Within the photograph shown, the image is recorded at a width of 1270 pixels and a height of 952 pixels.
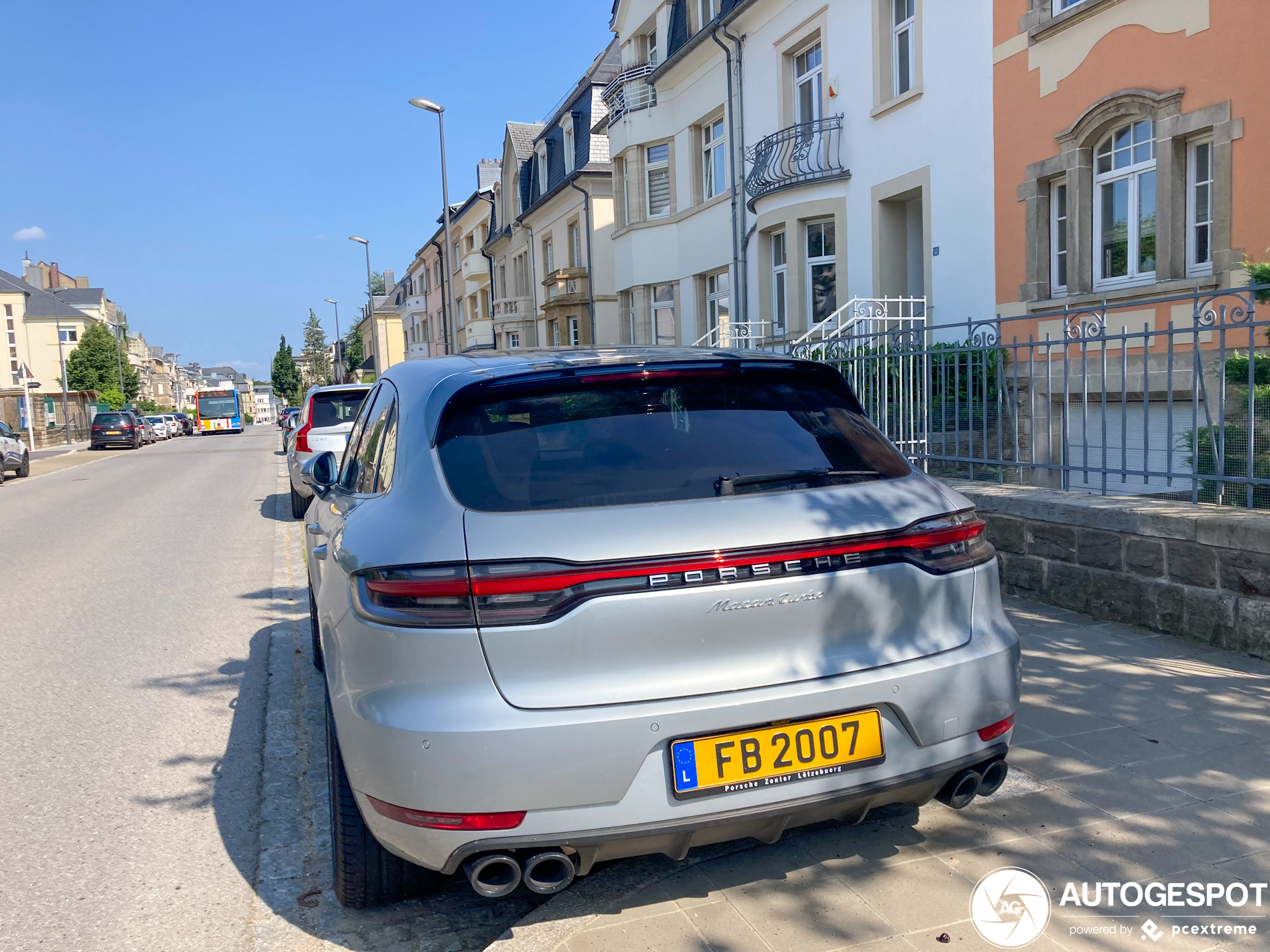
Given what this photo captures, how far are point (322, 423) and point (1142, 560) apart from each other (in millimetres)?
10641

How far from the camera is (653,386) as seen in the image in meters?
3.06

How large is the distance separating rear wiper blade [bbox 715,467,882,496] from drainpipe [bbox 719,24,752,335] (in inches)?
687

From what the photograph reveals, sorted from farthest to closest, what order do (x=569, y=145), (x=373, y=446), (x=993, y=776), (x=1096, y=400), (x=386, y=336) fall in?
→ (x=386, y=336), (x=569, y=145), (x=1096, y=400), (x=373, y=446), (x=993, y=776)

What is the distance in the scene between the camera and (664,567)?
2.57m

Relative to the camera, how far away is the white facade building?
14047mm

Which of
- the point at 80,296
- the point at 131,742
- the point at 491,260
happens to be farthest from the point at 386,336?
the point at 131,742

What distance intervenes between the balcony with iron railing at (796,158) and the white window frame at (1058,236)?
4.50 meters

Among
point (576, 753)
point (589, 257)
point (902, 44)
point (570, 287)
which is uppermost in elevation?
point (902, 44)

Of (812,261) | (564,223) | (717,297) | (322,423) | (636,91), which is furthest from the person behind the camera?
(564,223)

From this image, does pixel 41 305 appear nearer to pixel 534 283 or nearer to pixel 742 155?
pixel 534 283

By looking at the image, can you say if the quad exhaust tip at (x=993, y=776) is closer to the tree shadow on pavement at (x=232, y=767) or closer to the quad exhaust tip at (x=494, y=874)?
the quad exhaust tip at (x=494, y=874)

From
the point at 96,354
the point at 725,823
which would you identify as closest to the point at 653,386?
the point at 725,823

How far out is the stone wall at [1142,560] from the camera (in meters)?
5.09

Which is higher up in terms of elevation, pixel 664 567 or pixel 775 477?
pixel 775 477
